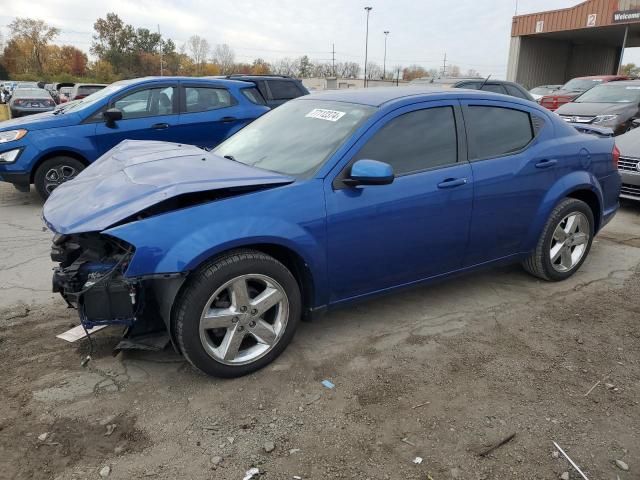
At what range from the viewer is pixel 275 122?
396 centimetres

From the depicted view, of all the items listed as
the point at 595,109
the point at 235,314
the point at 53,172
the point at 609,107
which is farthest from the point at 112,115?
the point at 609,107

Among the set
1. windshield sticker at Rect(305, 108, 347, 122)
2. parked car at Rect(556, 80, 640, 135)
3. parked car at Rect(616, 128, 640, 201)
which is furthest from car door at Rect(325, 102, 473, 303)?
parked car at Rect(556, 80, 640, 135)

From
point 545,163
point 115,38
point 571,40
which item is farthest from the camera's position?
point 115,38

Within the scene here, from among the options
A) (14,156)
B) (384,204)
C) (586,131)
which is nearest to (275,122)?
(384,204)

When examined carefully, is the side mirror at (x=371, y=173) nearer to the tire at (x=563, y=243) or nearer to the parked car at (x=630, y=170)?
the tire at (x=563, y=243)

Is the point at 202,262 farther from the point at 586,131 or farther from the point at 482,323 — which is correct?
the point at 586,131

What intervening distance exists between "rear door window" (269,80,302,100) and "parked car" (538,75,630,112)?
9157 millimetres

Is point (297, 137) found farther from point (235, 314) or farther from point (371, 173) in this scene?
point (235, 314)

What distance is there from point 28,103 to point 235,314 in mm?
20796

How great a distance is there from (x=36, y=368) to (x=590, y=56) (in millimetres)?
45855

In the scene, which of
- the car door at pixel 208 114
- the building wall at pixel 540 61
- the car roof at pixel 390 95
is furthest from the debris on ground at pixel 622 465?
the building wall at pixel 540 61

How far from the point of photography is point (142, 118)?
730 centimetres

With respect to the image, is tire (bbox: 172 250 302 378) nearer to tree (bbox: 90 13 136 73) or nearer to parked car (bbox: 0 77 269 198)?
parked car (bbox: 0 77 269 198)

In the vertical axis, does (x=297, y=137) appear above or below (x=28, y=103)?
above
